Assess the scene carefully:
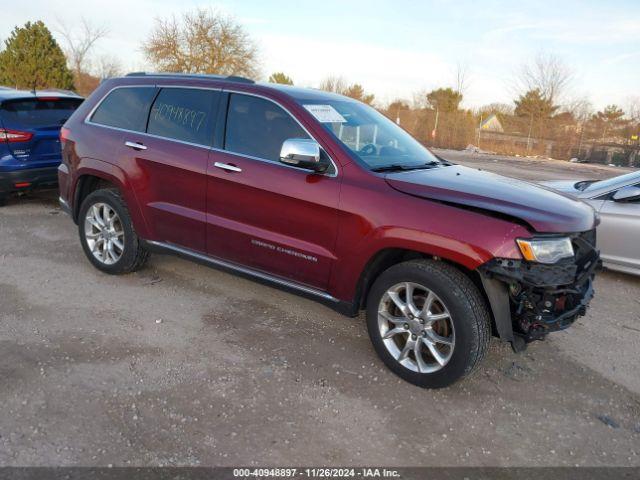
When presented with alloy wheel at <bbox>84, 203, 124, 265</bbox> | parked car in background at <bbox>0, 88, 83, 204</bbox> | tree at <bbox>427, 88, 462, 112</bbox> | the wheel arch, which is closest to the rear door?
parked car in background at <bbox>0, 88, 83, 204</bbox>

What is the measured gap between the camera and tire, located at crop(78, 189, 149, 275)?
15.6 feet

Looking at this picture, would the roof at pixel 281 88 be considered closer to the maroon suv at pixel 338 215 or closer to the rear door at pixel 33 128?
the maroon suv at pixel 338 215

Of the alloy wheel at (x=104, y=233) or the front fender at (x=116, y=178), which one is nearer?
the front fender at (x=116, y=178)

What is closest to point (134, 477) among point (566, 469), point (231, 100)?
point (566, 469)

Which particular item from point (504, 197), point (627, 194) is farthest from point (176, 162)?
point (627, 194)

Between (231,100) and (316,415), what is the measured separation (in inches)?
97.0

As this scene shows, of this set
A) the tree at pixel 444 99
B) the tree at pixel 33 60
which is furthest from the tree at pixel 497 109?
the tree at pixel 33 60

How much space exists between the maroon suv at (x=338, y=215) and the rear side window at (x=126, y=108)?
0.05ft

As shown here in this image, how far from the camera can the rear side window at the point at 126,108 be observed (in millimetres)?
4645

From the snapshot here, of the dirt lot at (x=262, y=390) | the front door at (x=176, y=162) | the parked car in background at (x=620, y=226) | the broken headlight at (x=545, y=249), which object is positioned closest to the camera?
the dirt lot at (x=262, y=390)

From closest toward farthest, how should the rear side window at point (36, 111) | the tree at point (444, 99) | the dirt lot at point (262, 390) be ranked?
the dirt lot at point (262, 390), the rear side window at point (36, 111), the tree at point (444, 99)

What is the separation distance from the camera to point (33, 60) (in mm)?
26750

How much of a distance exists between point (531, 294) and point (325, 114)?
190 cm

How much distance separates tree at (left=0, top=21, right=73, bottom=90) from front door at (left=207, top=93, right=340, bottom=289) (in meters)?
27.0
